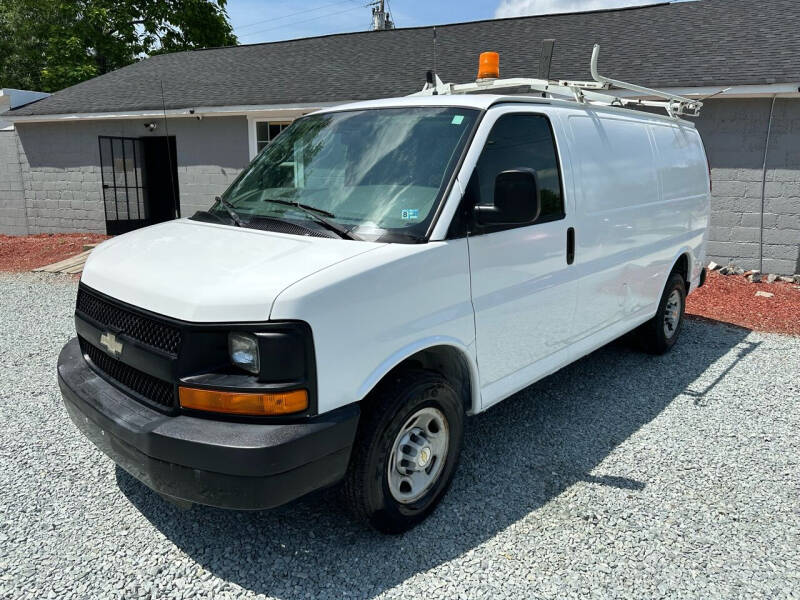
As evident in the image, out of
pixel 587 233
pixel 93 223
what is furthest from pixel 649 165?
pixel 93 223

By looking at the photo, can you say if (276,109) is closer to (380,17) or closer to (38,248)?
(38,248)

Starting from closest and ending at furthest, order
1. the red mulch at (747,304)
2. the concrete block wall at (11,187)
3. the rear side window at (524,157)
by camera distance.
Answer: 1. the rear side window at (524,157)
2. the red mulch at (747,304)
3. the concrete block wall at (11,187)

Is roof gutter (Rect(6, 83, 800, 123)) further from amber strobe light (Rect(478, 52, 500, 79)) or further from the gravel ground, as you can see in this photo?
the gravel ground

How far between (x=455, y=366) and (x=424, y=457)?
0.53 meters

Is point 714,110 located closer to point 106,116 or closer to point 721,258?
point 721,258

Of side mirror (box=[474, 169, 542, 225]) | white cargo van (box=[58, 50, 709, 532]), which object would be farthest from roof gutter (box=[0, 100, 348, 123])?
side mirror (box=[474, 169, 542, 225])

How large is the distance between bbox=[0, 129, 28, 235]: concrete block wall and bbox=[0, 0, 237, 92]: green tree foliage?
39.0 ft

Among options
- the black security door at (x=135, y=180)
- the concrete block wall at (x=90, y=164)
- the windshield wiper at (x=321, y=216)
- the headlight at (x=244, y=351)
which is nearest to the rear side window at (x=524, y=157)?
the windshield wiper at (x=321, y=216)

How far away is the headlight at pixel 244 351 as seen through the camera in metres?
2.51

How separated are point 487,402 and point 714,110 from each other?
27.3 ft

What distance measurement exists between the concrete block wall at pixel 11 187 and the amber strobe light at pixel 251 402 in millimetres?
15796

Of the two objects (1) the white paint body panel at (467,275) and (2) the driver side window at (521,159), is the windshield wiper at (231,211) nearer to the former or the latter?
(1) the white paint body panel at (467,275)

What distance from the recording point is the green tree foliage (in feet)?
85.9

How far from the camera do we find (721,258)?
32.8 ft
